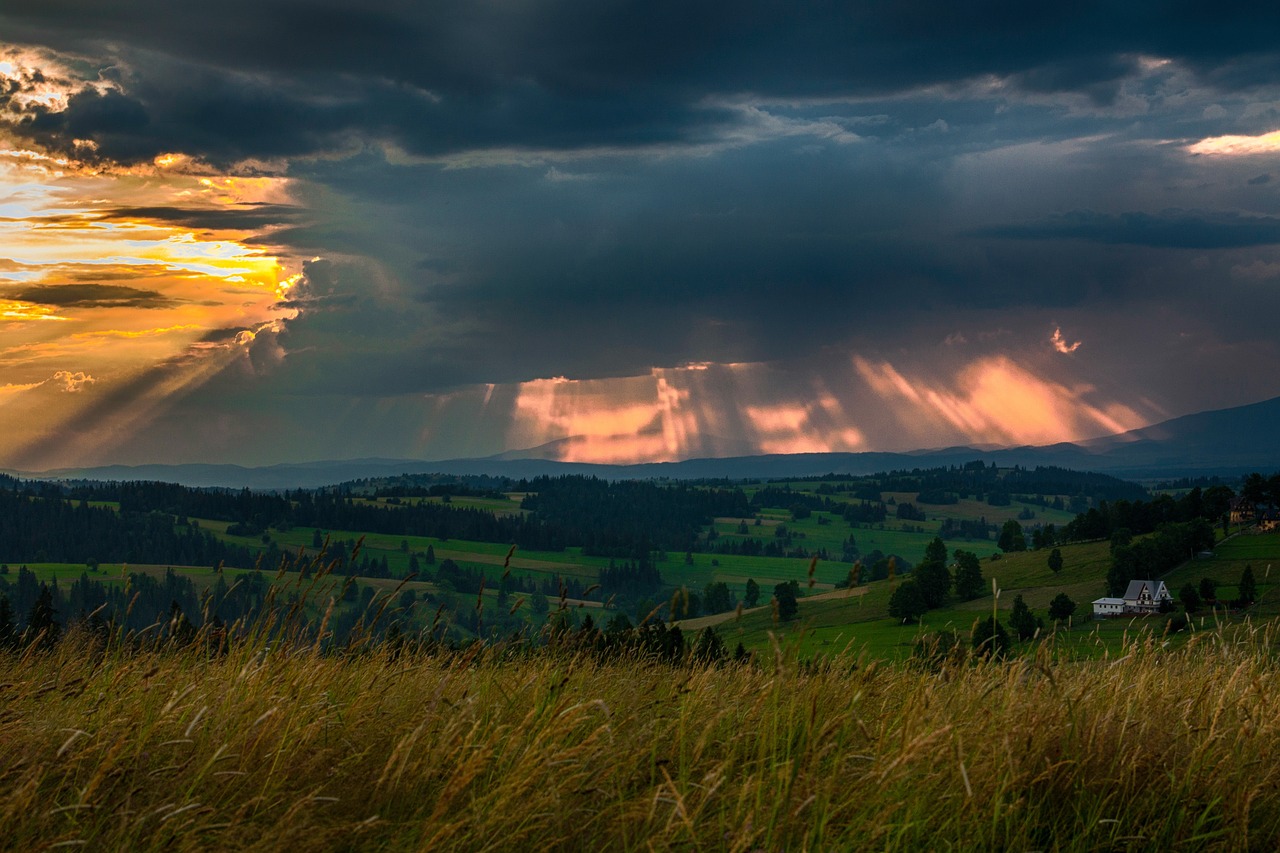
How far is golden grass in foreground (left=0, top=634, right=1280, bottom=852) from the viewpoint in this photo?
17.2 feet

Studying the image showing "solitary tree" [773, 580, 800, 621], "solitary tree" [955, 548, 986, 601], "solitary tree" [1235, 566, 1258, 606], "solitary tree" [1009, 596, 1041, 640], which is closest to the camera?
"solitary tree" [773, 580, 800, 621]

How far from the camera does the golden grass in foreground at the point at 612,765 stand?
5242 mm

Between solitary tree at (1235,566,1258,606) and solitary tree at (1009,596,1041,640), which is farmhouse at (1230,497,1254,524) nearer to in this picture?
solitary tree at (1235,566,1258,606)

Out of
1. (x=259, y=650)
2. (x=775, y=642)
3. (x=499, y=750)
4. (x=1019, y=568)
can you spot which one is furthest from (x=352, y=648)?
(x=1019, y=568)

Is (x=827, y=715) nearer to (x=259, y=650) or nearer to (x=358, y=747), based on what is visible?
(x=358, y=747)

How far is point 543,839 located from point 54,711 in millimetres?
4109

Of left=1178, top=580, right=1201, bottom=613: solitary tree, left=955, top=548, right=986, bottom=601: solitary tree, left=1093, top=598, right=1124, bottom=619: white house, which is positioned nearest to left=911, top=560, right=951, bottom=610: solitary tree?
left=955, top=548, right=986, bottom=601: solitary tree

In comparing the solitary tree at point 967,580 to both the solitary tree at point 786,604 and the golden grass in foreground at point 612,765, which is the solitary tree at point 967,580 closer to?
the solitary tree at point 786,604

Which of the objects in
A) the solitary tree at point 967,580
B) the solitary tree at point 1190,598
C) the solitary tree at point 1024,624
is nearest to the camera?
the solitary tree at point 1024,624

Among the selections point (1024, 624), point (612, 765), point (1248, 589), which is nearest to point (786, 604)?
point (1024, 624)

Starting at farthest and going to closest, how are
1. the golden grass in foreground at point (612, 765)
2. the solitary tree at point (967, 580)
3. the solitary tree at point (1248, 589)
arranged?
1. the solitary tree at point (967, 580)
2. the solitary tree at point (1248, 589)
3. the golden grass in foreground at point (612, 765)

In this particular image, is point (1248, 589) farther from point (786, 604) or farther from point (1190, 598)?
point (786, 604)

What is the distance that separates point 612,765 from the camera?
6254 mm

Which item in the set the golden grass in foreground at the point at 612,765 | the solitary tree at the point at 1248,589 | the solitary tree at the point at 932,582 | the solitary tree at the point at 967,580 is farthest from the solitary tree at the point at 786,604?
the solitary tree at the point at 967,580
